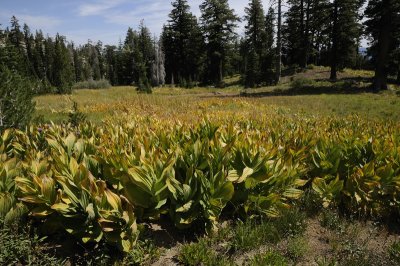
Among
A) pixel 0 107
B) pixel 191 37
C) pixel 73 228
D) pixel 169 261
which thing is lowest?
pixel 169 261

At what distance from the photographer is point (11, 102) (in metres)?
6.21

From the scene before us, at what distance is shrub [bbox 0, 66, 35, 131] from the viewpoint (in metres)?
6.04

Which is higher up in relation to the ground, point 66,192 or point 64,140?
point 64,140

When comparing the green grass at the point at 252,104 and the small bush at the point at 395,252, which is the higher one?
the green grass at the point at 252,104

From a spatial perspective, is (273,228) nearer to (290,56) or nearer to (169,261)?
(169,261)

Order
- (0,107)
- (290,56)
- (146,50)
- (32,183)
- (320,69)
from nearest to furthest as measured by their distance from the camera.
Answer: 1. (32,183)
2. (0,107)
3. (320,69)
4. (290,56)
5. (146,50)

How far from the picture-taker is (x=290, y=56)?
48.7 meters

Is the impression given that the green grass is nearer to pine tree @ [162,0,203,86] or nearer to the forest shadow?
the forest shadow

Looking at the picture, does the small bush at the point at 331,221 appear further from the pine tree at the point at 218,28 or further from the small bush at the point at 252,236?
the pine tree at the point at 218,28

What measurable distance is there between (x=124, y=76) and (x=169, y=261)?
3020 inches

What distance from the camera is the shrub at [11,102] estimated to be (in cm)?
604

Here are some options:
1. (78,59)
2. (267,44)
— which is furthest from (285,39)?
(78,59)

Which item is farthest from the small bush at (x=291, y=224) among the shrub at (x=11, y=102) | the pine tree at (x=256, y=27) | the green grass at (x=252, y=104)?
the pine tree at (x=256, y=27)

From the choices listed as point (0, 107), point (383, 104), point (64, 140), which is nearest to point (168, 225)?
point (64, 140)
